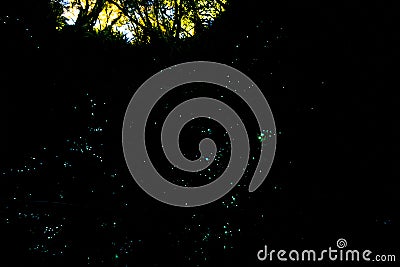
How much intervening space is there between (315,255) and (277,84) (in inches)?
75.1

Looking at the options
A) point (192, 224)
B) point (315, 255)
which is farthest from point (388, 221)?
point (192, 224)

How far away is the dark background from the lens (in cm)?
317

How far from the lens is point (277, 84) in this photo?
3619 millimetres

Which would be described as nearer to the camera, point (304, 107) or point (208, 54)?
point (304, 107)

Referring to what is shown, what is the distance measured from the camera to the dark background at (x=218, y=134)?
125 inches

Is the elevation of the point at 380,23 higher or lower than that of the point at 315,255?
higher

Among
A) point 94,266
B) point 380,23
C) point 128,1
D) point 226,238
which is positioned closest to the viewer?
point 380,23

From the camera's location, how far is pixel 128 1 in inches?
451

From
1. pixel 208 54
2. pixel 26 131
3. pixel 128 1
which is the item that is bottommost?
pixel 26 131

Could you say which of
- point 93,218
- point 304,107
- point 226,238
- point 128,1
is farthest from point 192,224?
point 128,1

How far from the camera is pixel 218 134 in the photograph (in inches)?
157

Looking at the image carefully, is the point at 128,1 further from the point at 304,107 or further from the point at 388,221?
the point at 388,221

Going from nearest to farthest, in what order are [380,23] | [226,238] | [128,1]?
1. [380,23]
2. [226,238]
3. [128,1]

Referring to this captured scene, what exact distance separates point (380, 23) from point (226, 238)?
2.83m
